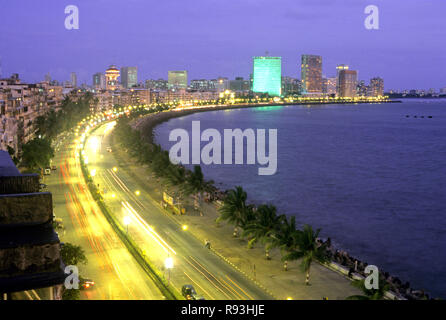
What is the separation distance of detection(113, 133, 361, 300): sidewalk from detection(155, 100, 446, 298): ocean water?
7.15 metres

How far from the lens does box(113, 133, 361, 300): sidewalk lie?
869 inches

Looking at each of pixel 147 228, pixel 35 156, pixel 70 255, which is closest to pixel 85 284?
pixel 70 255

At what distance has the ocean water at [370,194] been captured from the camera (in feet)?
108

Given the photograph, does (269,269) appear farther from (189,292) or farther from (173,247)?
(189,292)

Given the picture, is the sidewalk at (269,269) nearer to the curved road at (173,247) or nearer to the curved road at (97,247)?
the curved road at (173,247)

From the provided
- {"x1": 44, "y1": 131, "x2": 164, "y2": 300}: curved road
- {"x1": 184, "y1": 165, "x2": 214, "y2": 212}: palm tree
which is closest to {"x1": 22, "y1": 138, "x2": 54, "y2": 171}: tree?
{"x1": 44, "y1": 131, "x2": 164, "y2": 300}: curved road

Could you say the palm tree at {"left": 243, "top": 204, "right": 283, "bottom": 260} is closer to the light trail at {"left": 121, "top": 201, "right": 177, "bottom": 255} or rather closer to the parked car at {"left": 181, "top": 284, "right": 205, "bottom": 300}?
the light trail at {"left": 121, "top": 201, "right": 177, "bottom": 255}

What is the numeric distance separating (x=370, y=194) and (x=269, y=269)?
2958cm

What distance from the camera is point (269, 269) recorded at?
Result: 25.0 meters

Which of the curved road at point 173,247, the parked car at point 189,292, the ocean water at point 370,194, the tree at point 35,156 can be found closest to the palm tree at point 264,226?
the curved road at point 173,247

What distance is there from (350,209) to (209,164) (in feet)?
92.9

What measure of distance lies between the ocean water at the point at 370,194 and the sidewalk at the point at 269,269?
715cm

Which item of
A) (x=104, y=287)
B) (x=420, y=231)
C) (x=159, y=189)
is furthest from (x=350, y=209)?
(x=104, y=287)
